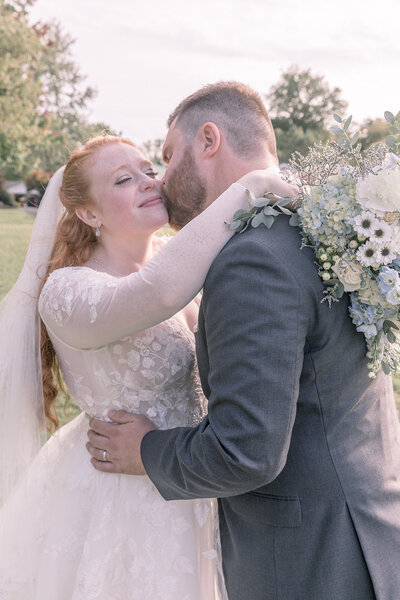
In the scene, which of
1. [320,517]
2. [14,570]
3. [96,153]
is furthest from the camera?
[96,153]

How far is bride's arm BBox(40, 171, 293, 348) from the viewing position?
2.31m

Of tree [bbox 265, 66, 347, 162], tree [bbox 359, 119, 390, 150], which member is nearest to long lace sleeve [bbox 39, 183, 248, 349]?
tree [bbox 359, 119, 390, 150]

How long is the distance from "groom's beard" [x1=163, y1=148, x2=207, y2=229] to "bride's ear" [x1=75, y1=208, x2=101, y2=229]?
388mm

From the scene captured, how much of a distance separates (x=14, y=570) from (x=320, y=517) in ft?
5.32

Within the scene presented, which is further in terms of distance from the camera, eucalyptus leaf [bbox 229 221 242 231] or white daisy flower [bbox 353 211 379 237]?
eucalyptus leaf [bbox 229 221 242 231]

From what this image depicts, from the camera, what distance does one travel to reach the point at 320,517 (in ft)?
7.07

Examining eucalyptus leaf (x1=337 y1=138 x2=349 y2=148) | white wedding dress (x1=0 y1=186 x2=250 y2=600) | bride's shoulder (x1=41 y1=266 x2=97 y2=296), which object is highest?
eucalyptus leaf (x1=337 y1=138 x2=349 y2=148)

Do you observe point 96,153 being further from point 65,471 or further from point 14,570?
point 14,570

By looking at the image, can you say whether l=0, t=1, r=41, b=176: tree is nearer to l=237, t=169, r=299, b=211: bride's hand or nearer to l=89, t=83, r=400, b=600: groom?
l=237, t=169, r=299, b=211: bride's hand

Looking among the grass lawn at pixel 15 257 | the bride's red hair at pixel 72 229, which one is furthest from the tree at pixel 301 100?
the bride's red hair at pixel 72 229

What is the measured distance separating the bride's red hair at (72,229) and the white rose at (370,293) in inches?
61.3

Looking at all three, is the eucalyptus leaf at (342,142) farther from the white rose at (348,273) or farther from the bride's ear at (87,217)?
the bride's ear at (87,217)

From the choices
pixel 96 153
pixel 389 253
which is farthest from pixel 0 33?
pixel 389 253

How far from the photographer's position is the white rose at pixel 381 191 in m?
1.96
